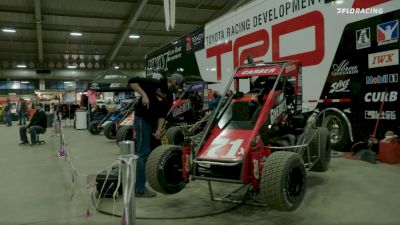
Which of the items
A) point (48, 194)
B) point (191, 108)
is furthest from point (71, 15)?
point (48, 194)

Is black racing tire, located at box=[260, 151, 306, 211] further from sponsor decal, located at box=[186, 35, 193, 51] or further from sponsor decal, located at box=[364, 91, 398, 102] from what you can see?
sponsor decal, located at box=[186, 35, 193, 51]

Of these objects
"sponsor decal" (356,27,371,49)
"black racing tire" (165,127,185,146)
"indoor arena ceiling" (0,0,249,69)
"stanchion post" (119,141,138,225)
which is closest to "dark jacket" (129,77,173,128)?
"stanchion post" (119,141,138,225)

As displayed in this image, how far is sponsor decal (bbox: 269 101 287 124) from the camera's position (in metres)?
3.54

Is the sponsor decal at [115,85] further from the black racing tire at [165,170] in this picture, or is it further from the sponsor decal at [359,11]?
the black racing tire at [165,170]

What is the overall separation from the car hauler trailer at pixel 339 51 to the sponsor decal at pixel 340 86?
1 cm

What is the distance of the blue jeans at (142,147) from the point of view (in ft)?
11.9

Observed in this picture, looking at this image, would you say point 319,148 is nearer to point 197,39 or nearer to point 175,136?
point 175,136

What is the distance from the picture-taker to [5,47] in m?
22.3

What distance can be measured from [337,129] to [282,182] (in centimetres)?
323

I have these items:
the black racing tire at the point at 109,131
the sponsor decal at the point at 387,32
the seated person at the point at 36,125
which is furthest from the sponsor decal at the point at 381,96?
the seated person at the point at 36,125

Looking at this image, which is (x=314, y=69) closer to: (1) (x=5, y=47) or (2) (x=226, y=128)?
(2) (x=226, y=128)

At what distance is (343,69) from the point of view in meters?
5.16

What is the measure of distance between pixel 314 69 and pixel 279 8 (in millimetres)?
1189

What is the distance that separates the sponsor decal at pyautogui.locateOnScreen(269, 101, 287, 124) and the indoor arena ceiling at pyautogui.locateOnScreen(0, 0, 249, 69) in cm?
1207
